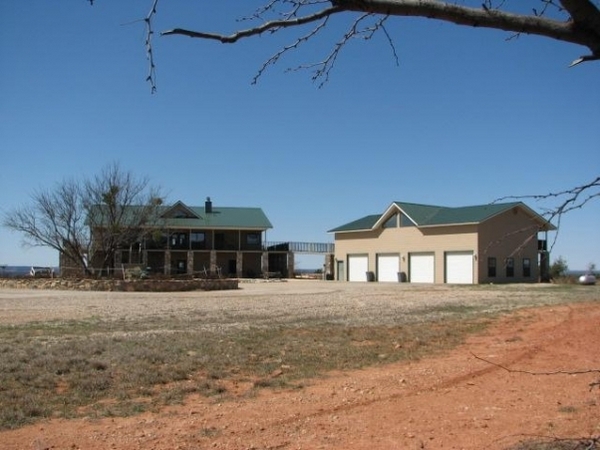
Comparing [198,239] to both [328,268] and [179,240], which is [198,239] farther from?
[328,268]

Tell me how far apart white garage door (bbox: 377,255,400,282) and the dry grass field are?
3164 centimetres

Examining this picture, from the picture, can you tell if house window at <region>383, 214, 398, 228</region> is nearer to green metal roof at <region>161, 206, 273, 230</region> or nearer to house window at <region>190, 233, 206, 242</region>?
green metal roof at <region>161, 206, 273, 230</region>

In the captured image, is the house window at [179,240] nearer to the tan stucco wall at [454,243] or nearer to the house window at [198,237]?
the house window at [198,237]

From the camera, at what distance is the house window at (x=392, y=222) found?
49.2m

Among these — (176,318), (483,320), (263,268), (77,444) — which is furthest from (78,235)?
(77,444)

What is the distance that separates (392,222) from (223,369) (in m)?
41.6

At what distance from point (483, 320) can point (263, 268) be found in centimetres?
4489

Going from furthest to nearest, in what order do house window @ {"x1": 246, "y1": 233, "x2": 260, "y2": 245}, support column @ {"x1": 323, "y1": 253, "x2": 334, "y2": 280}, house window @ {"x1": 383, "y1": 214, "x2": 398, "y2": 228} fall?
1. house window @ {"x1": 246, "y1": 233, "x2": 260, "y2": 245}
2. support column @ {"x1": 323, "y1": 253, "x2": 334, "y2": 280}
3. house window @ {"x1": 383, "y1": 214, "x2": 398, "y2": 228}

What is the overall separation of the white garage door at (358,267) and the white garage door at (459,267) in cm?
865

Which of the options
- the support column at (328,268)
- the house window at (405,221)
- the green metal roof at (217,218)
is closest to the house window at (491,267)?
the house window at (405,221)

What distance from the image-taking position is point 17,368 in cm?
829

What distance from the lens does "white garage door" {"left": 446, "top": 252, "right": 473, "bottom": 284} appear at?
141 feet

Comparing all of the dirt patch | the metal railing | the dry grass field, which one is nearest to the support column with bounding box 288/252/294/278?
the metal railing

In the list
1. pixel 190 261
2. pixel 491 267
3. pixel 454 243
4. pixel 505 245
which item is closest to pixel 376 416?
pixel 505 245
